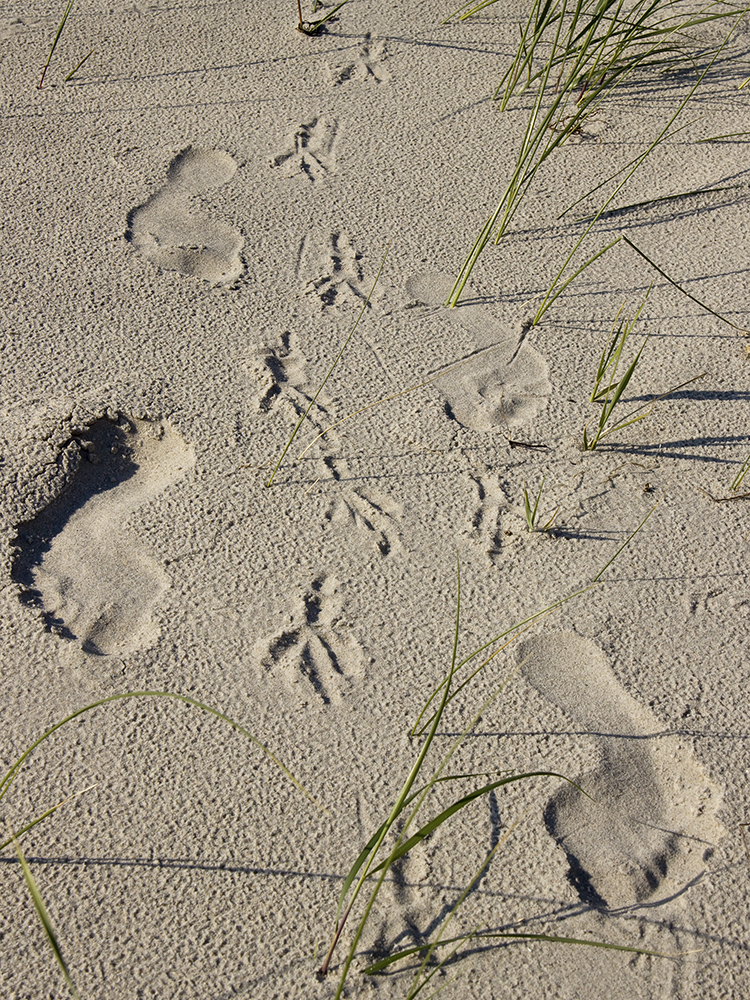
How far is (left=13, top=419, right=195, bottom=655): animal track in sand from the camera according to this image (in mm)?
1261

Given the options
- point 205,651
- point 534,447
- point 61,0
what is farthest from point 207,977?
point 61,0

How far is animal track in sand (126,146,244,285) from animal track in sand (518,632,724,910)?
1012 mm

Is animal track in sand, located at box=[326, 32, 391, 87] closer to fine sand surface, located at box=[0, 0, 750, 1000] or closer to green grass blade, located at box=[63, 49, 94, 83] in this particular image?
fine sand surface, located at box=[0, 0, 750, 1000]

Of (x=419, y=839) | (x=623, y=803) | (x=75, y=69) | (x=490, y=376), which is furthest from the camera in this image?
(x=75, y=69)

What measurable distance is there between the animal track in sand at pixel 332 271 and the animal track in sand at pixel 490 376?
→ 113mm

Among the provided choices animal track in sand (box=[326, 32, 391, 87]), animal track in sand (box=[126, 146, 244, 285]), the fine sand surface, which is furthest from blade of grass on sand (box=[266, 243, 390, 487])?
animal track in sand (box=[326, 32, 391, 87])

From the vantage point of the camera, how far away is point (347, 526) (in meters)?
1.38

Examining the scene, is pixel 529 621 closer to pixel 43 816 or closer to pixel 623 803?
pixel 623 803

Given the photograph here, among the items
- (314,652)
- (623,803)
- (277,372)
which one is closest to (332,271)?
(277,372)

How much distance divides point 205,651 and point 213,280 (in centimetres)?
82

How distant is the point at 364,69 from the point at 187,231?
752mm

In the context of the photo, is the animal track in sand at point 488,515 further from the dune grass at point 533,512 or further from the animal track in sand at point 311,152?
the animal track in sand at point 311,152

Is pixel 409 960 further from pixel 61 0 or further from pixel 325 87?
pixel 61 0

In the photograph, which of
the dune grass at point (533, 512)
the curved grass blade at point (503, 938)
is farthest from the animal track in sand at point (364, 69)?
the curved grass blade at point (503, 938)
